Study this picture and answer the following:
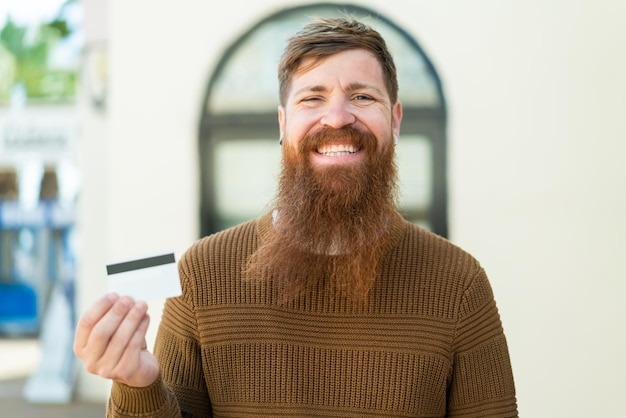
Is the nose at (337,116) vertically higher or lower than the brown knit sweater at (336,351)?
higher

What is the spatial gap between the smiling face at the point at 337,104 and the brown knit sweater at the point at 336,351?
0.34m

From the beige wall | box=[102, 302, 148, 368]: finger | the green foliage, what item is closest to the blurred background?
the beige wall

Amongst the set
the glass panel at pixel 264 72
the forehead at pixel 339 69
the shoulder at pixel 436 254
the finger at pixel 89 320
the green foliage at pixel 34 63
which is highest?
the forehead at pixel 339 69

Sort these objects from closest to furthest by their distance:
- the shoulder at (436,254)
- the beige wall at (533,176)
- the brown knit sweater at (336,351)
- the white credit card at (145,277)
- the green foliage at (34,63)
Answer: the white credit card at (145,277), the brown knit sweater at (336,351), the shoulder at (436,254), the beige wall at (533,176), the green foliage at (34,63)

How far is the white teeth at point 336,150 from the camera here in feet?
6.93

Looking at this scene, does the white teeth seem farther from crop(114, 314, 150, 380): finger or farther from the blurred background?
the blurred background

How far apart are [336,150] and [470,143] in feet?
8.21

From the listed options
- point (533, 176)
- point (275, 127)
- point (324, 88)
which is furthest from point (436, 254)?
point (275, 127)

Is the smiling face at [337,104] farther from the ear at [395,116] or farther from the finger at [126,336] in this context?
the finger at [126,336]

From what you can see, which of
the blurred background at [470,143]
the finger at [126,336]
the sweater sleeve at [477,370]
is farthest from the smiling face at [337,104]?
the blurred background at [470,143]

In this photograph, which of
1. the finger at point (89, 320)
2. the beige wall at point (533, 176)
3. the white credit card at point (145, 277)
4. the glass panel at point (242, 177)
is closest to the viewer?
the finger at point (89, 320)

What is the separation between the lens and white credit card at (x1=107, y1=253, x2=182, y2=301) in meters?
1.78

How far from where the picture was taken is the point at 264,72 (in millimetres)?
4852

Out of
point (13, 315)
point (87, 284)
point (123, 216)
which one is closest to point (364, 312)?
point (123, 216)
